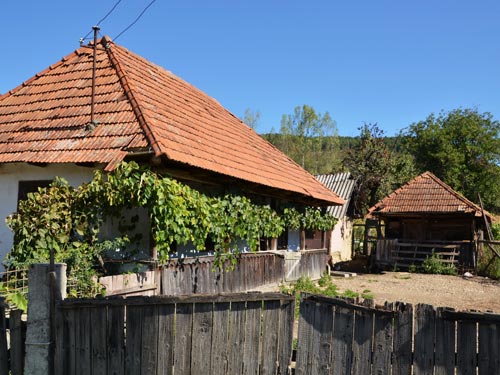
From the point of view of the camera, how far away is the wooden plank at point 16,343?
4516mm

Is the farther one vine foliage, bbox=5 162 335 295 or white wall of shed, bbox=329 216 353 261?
white wall of shed, bbox=329 216 353 261

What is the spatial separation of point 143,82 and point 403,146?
39.0 metres

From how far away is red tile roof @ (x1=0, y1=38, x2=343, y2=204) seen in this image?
8.87m

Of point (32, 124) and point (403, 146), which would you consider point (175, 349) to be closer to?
point (32, 124)

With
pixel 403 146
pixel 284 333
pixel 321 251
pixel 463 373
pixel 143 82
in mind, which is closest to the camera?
pixel 463 373

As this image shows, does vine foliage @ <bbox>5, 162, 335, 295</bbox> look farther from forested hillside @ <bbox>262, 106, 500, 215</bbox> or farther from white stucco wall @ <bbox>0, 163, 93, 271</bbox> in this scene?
forested hillside @ <bbox>262, 106, 500, 215</bbox>

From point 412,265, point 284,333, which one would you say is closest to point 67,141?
point 284,333

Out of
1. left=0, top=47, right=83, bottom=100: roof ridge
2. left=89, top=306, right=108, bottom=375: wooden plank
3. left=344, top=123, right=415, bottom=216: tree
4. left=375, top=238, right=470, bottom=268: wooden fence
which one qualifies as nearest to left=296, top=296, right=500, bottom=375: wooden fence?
left=89, top=306, right=108, bottom=375: wooden plank

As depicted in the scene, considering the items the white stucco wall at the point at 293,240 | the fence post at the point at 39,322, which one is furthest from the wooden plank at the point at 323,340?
the white stucco wall at the point at 293,240

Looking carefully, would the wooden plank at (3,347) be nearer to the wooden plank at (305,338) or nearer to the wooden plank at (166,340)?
the wooden plank at (166,340)

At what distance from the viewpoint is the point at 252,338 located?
4090mm

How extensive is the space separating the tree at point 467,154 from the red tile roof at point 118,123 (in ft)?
107

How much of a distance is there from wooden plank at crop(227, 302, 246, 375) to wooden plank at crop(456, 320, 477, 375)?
1.73 meters

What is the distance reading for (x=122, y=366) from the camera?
4.33 metres
